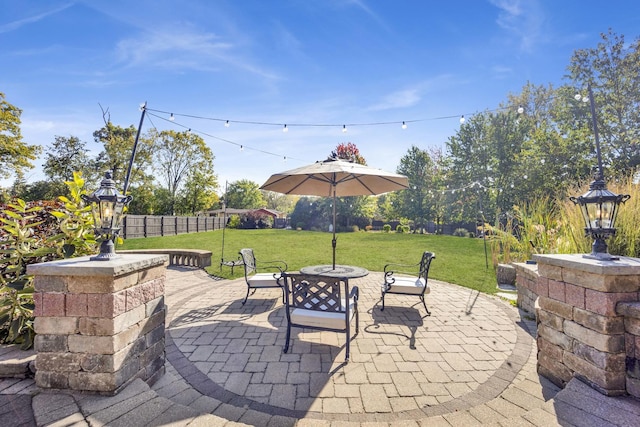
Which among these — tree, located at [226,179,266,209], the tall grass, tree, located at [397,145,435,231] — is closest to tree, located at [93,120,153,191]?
tree, located at [226,179,266,209]

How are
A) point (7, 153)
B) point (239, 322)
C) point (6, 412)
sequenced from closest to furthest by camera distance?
point (6, 412)
point (239, 322)
point (7, 153)

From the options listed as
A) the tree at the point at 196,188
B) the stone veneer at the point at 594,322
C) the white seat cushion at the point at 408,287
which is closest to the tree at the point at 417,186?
the tree at the point at 196,188

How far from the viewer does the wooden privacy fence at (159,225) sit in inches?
607

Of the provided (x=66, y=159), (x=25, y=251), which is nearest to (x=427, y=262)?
(x=25, y=251)

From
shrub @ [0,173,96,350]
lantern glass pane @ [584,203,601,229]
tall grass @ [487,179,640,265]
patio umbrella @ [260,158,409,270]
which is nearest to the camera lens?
lantern glass pane @ [584,203,601,229]

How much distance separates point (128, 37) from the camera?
510 centimetres

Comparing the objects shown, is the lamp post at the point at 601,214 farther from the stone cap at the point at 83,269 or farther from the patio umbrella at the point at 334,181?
the stone cap at the point at 83,269

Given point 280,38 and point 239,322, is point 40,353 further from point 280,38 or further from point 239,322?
point 280,38

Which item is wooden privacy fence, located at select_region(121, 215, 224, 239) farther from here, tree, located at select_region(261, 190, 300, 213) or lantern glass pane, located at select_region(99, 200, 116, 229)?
tree, located at select_region(261, 190, 300, 213)

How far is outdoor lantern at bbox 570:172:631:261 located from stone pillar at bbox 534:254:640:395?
148mm

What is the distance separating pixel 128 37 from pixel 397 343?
687 centimetres

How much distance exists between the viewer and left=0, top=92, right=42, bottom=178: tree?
1608cm

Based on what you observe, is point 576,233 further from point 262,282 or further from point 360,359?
point 262,282

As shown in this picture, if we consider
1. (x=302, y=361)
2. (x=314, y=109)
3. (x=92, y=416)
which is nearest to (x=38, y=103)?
(x=314, y=109)
